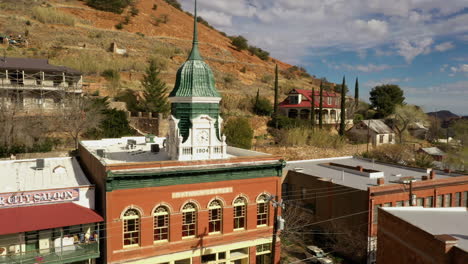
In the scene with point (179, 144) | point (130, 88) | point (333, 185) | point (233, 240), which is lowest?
A: point (233, 240)

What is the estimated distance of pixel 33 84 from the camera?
4191 cm

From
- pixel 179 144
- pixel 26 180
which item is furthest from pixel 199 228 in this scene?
pixel 26 180

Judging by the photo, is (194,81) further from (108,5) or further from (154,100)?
(108,5)

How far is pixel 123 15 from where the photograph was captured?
3836 inches

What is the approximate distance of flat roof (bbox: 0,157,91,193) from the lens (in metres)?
17.6

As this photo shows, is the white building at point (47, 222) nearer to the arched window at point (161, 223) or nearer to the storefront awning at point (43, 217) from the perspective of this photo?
the storefront awning at point (43, 217)

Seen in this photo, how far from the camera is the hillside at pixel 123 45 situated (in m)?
61.3

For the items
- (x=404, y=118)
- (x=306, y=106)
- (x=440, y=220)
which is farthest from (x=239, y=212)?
(x=404, y=118)

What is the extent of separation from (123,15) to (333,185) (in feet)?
304

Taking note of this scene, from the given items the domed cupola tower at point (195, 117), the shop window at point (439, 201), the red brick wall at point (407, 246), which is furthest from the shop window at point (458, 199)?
the domed cupola tower at point (195, 117)

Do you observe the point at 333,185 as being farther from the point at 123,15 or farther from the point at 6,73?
the point at 123,15

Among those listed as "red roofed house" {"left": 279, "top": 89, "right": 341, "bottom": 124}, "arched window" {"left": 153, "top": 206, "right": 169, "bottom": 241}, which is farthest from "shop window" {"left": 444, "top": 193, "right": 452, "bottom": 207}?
"red roofed house" {"left": 279, "top": 89, "right": 341, "bottom": 124}

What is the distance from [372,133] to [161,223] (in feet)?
171

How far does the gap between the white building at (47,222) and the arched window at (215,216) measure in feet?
20.1
